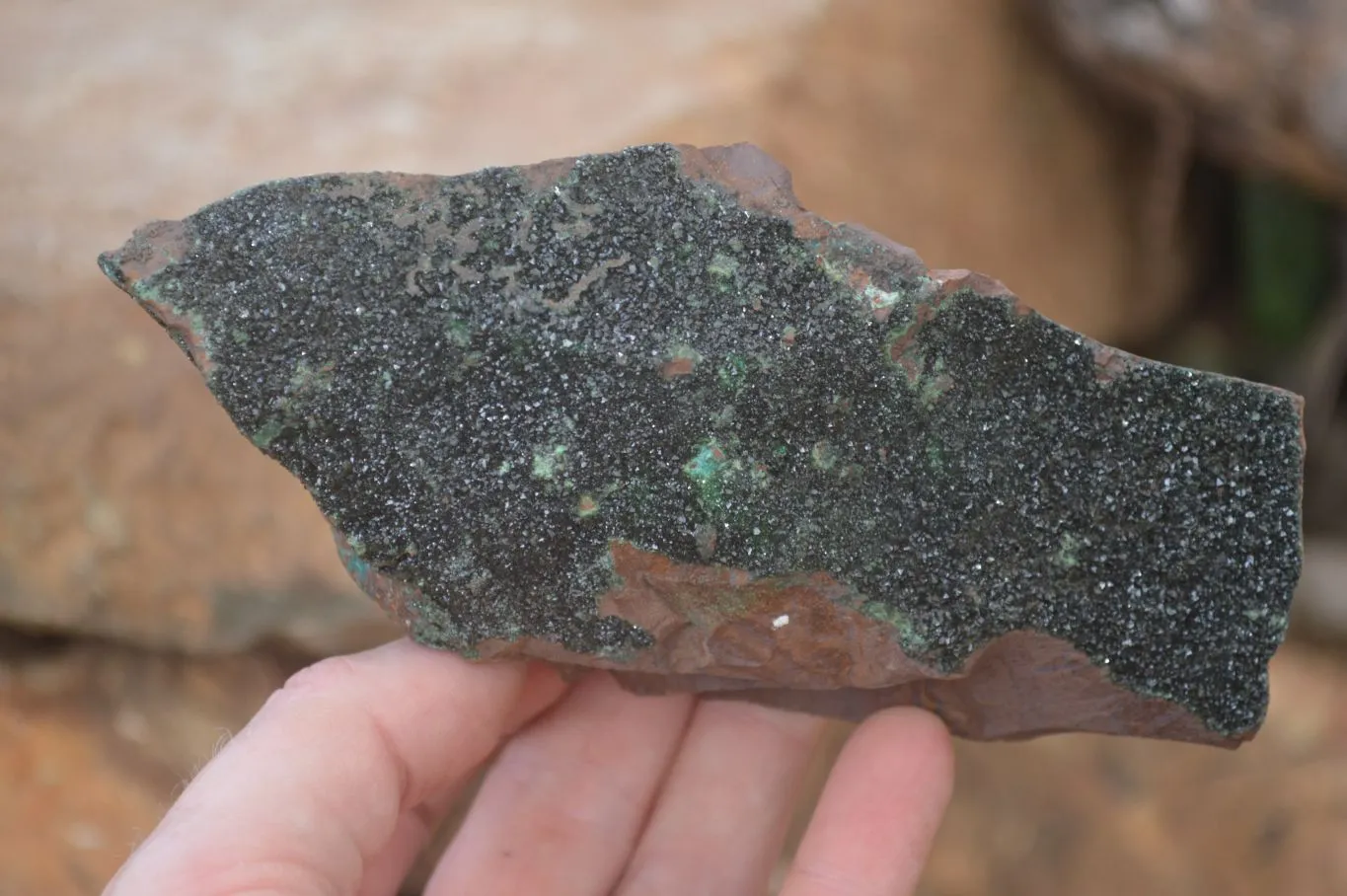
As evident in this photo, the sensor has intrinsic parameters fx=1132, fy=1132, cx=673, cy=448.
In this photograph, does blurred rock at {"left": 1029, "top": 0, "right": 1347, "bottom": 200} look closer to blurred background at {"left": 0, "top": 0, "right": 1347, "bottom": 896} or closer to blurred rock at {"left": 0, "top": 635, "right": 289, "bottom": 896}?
blurred background at {"left": 0, "top": 0, "right": 1347, "bottom": 896}

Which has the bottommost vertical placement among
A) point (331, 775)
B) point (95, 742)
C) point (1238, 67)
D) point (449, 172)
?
point (95, 742)

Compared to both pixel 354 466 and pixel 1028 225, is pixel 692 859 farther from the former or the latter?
pixel 1028 225

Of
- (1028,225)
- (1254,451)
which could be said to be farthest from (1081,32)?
(1254,451)

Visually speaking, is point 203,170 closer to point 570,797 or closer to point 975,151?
point 570,797

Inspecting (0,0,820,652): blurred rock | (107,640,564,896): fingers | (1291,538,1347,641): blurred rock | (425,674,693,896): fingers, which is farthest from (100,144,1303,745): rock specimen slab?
(1291,538,1347,641): blurred rock

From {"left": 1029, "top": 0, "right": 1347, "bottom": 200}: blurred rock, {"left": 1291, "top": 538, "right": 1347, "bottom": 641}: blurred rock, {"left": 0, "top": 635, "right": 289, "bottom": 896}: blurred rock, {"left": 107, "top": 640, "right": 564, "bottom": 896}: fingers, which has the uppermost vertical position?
{"left": 1029, "top": 0, "right": 1347, "bottom": 200}: blurred rock

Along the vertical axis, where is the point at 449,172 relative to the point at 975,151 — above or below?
above

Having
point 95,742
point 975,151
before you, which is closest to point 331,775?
point 95,742
